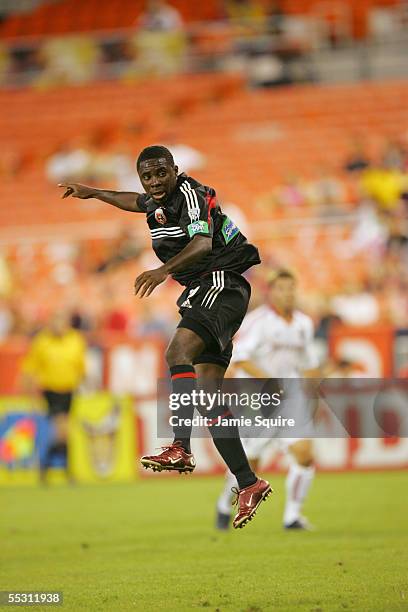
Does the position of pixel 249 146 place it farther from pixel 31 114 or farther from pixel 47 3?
pixel 47 3

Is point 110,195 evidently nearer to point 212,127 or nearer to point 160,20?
point 212,127

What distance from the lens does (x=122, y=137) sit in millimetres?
26672

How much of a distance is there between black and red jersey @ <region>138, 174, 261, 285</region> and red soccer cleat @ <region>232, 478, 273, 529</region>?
140cm

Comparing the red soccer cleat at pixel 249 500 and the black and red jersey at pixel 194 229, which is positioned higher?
the black and red jersey at pixel 194 229

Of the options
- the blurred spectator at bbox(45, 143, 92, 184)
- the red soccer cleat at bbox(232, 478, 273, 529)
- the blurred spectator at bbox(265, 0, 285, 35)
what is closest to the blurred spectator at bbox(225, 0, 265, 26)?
the blurred spectator at bbox(265, 0, 285, 35)

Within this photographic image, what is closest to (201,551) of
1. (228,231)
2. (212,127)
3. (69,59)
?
(228,231)

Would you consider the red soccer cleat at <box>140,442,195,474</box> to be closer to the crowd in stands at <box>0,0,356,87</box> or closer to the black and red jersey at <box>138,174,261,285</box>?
the black and red jersey at <box>138,174,261,285</box>

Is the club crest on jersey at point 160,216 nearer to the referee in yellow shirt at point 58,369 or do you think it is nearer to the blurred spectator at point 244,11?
the referee in yellow shirt at point 58,369

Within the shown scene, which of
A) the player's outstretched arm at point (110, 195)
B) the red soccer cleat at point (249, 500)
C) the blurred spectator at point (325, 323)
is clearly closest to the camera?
the red soccer cleat at point (249, 500)

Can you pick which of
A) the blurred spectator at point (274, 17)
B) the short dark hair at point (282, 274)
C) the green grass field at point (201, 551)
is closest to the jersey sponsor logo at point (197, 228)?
the green grass field at point (201, 551)

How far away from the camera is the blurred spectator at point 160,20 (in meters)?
26.7

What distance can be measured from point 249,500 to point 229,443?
15.0 inches

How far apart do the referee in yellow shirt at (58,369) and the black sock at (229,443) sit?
9.40 metres

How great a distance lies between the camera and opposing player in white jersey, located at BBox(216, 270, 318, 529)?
35.8ft
